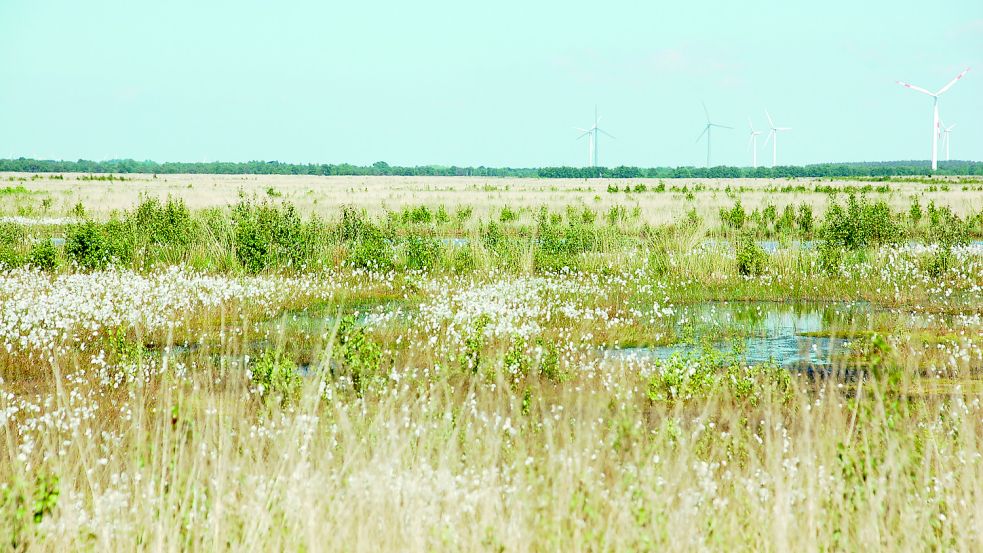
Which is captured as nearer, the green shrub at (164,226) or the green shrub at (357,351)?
the green shrub at (357,351)

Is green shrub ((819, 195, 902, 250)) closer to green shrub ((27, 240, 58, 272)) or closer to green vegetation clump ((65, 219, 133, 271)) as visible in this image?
green vegetation clump ((65, 219, 133, 271))

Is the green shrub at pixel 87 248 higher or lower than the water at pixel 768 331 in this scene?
higher

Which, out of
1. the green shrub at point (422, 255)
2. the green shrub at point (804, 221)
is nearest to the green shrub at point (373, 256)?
the green shrub at point (422, 255)

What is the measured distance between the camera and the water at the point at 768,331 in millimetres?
12438

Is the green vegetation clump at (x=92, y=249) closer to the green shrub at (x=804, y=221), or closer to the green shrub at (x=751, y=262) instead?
the green shrub at (x=751, y=262)

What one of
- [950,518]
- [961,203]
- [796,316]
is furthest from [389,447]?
[961,203]

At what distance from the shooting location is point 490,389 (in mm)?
9695

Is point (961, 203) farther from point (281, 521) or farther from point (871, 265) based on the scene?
point (281, 521)

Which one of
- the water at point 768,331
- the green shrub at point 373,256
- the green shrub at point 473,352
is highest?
the green shrub at point 373,256

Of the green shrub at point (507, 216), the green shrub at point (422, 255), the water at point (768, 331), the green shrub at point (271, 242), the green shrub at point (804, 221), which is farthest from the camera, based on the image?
the green shrub at point (507, 216)

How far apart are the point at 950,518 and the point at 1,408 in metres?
8.04

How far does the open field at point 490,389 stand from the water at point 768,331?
0.34ft

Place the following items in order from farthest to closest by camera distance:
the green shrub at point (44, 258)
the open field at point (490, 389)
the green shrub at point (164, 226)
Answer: the green shrub at point (164, 226), the green shrub at point (44, 258), the open field at point (490, 389)

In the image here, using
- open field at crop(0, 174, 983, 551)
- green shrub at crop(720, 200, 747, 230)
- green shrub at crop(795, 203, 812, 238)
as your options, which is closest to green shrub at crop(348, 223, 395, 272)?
open field at crop(0, 174, 983, 551)
